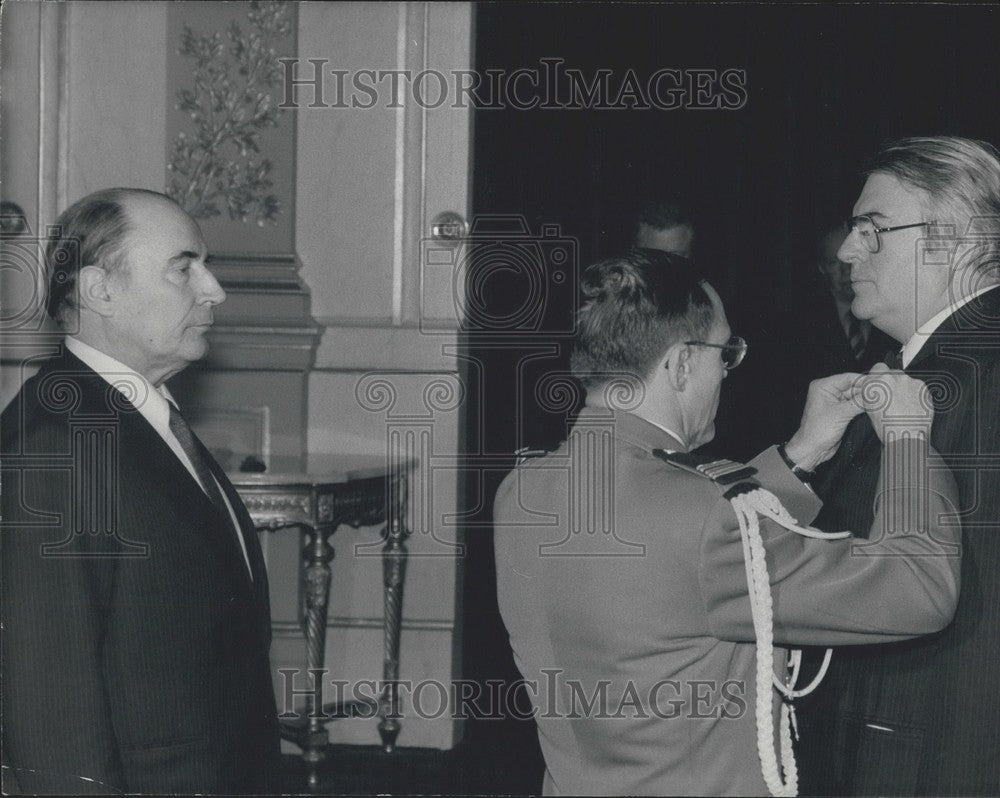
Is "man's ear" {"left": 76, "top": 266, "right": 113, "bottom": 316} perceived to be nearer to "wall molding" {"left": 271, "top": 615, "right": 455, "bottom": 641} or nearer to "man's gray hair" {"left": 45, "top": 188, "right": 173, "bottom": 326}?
"man's gray hair" {"left": 45, "top": 188, "right": 173, "bottom": 326}

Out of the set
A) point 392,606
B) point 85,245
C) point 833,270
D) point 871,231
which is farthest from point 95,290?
point 833,270

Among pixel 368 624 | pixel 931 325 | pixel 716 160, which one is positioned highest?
pixel 716 160

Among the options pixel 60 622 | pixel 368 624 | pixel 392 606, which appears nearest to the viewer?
pixel 60 622

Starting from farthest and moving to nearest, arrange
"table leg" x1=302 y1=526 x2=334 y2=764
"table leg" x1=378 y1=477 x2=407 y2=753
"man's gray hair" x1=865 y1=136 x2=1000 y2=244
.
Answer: "table leg" x1=378 y1=477 x2=407 y2=753
"table leg" x1=302 y1=526 x2=334 y2=764
"man's gray hair" x1=865 y1=136 x2=1000 y2=244

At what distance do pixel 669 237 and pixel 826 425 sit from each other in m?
1.21

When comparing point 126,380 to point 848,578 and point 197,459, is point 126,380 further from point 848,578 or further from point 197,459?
point 848,578

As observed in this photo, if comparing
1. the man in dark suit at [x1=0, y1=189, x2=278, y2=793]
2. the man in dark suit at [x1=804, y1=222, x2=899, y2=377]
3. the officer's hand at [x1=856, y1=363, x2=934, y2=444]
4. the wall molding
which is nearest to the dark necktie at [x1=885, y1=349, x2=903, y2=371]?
the officer's hand at [x1=856, y1=363, x2=934, y2=444]

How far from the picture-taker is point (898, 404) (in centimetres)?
134

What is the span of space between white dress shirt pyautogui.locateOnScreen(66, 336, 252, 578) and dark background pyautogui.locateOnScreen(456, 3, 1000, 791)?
118 centimetres

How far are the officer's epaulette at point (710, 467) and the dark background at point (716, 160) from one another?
0.97 m

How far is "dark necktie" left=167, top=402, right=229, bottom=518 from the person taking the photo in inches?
58.8

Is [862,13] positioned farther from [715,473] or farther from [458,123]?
[715,473]

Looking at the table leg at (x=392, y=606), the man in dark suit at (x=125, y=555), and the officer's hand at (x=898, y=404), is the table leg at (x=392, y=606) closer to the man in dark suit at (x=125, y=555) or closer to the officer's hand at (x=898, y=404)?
the man in dark suit at (x=125, y=555)

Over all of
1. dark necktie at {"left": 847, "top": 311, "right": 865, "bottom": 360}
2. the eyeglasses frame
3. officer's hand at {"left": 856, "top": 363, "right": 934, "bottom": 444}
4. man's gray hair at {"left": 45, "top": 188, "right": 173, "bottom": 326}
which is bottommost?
officer's hand at {"left": 856, "top": 363, "right": 934, "bottom": 444}
